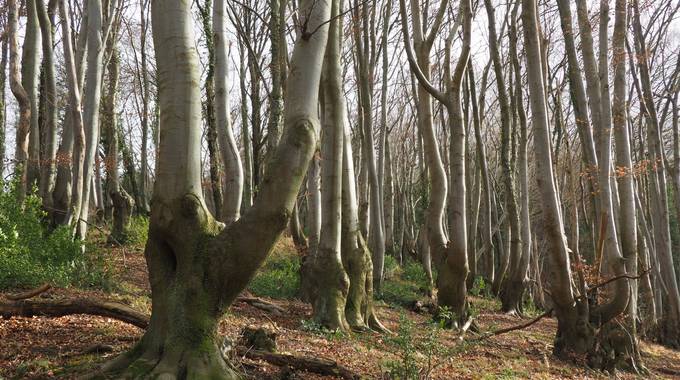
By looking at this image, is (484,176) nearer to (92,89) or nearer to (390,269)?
(390,269)

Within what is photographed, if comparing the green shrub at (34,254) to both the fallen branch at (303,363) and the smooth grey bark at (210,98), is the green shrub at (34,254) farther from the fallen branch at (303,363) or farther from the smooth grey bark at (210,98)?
the fallen branch at (303,363)

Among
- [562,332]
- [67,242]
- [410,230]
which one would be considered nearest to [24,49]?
[67,242]

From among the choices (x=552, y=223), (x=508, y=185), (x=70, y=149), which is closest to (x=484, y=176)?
(x=508, y=185)

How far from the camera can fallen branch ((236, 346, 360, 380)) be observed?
14.9 feet

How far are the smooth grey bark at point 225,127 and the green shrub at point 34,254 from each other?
6.97 ft

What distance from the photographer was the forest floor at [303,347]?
4.30 meters

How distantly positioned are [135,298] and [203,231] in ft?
14.7

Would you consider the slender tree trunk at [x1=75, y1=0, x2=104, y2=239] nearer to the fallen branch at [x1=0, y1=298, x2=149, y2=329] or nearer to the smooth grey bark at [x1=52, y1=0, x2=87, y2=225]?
the smooth grey bark at [x1=52, y1=0, x2=87, y2=225]

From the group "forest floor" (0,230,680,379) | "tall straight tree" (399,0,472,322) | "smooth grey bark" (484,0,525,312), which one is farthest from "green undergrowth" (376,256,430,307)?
"tall straight tree" (399,0,472,322)

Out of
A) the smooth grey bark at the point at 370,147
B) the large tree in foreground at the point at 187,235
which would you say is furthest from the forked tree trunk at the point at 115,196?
the large tree in foreground at the point at 187,235

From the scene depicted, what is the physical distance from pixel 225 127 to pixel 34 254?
3172 millimetres

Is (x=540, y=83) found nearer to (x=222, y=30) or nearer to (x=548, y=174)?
(x=548, y=174)

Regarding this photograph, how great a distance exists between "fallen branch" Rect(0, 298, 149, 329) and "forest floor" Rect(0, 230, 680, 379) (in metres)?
0.14

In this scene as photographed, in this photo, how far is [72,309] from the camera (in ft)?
16.6
